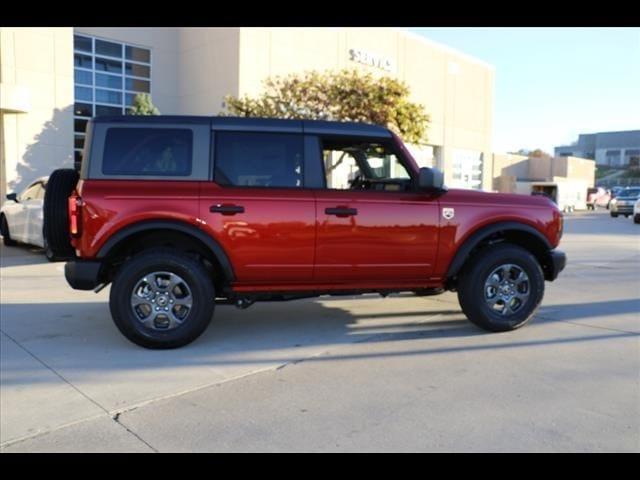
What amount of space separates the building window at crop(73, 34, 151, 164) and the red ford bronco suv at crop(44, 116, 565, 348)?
16359 millimetres

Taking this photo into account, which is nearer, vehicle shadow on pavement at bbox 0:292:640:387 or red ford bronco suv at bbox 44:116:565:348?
vehicle shadow on pavement at bbox 0:292:640:387

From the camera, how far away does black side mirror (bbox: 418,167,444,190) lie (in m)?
5.18

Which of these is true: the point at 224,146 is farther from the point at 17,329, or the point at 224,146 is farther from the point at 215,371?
the point at 17,329

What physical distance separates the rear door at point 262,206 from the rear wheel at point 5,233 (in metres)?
9.05

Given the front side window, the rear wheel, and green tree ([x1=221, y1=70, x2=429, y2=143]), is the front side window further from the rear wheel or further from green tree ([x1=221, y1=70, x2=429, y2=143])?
green tree ([x1=221, y1=70, x2=429, y2=143])

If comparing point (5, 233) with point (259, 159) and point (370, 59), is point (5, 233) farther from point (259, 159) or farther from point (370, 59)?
point (370, 59)

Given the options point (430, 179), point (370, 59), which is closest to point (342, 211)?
point (430, 179)

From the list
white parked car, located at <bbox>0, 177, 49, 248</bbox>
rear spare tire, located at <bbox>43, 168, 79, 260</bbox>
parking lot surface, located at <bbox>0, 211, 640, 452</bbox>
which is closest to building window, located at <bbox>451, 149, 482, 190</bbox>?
white parked car, located at <bbox>0, 177, 49, 248</bbox>

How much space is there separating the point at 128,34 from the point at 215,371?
19718 mm

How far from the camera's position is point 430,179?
5.18 m

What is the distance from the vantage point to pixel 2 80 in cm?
1631

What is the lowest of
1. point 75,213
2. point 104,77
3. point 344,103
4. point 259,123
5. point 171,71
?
point 75,213

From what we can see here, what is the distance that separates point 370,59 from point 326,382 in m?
Answer: 26.4
